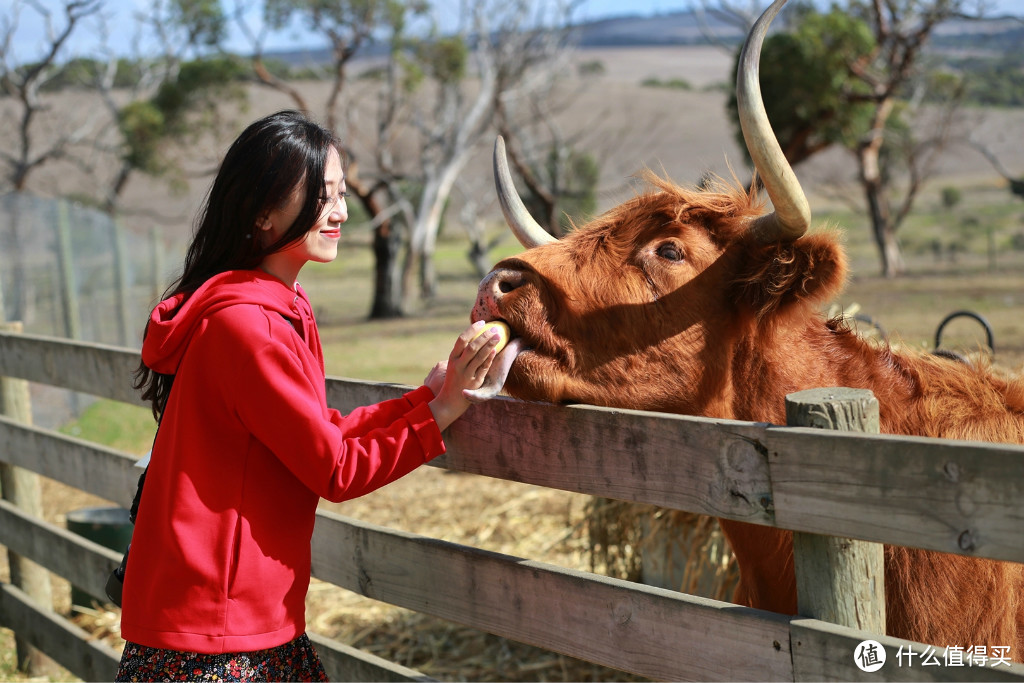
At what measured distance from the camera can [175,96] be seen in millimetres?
25984

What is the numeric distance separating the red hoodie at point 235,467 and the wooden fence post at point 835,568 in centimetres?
87

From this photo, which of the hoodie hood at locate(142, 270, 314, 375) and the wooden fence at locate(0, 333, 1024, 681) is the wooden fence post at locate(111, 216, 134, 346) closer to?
the wooden fence at locate(0, 333, 1024, 681)

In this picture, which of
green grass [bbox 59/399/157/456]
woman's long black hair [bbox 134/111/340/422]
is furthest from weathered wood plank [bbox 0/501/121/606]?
green grass [bbox 59/399/157/456]


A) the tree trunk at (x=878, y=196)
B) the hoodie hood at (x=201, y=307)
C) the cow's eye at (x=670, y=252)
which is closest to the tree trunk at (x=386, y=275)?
the tree trunk at (x=878, y=196)

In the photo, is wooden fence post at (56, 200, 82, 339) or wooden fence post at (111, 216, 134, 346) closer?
wooden fence post at (56, 200, 82, 339)

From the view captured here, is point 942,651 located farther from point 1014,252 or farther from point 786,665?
point 1014,252

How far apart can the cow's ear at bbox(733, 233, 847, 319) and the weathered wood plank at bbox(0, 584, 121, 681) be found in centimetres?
284

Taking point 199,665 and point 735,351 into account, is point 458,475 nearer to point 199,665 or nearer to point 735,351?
point 735,351

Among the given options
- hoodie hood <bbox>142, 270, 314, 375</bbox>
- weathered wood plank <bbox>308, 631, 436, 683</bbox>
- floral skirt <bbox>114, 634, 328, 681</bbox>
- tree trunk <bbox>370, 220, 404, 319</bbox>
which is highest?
hoodie hood <bbox>142, 270, 314, 375</bbox>

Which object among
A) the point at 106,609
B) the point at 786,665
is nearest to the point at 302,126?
the point at 786,665

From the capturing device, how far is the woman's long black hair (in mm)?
2211

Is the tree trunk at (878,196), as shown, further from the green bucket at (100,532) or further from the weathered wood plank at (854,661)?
the weathered wood plank at (854,661)

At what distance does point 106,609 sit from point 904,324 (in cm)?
1268

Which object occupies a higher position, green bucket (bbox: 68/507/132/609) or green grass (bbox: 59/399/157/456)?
green bucket (bbox: 68/507/132/609)
